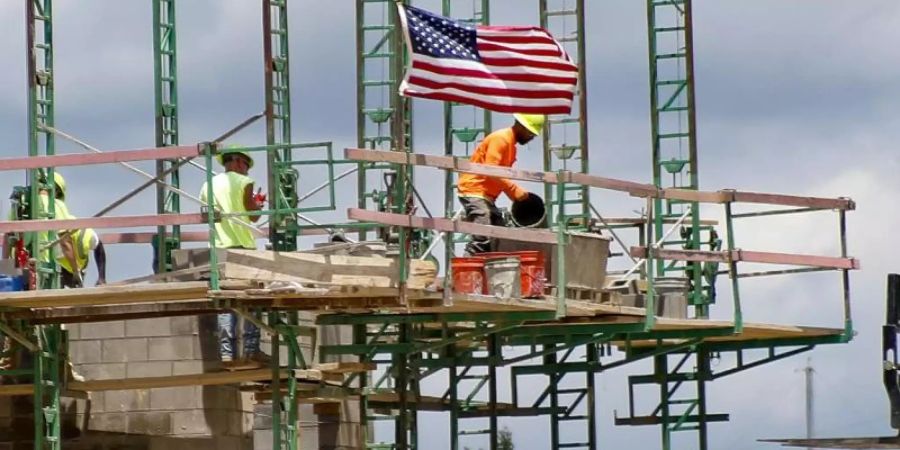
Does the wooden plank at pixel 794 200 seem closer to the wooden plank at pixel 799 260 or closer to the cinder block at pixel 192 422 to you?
the wooden plank at pixel 799 260

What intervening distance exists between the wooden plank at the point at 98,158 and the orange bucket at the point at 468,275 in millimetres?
3544

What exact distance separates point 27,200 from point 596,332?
7336mm

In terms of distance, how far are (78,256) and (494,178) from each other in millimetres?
5485

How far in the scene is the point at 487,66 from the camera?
33.0 metres

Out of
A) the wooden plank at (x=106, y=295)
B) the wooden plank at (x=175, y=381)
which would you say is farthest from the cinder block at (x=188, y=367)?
the wooden plank at (x=106, y=295)

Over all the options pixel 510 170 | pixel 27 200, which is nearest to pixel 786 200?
pixel 510 170

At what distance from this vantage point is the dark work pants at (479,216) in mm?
33156

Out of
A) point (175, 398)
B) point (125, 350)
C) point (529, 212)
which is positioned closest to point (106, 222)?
point (125, 350)

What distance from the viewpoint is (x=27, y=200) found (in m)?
34.5

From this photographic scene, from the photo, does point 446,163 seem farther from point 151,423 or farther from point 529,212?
point 151,423

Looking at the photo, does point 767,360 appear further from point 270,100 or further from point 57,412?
point 57,412

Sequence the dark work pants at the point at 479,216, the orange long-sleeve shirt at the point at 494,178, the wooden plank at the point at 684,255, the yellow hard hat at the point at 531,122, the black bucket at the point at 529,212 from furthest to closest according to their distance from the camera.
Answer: the wooden plank at the point at 684,255 < the black bucket at the point at 529,212 < the yellow hard hat at the point at 531,122 < the orange long-sleeve shirt at the point at 494,178 < the dark work pants at the point at 479,216

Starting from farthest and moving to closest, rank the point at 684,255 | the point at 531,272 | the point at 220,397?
the point at 220,397, the point at 684,255, the point at 531,272

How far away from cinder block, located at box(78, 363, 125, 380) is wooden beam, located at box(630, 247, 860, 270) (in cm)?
646
